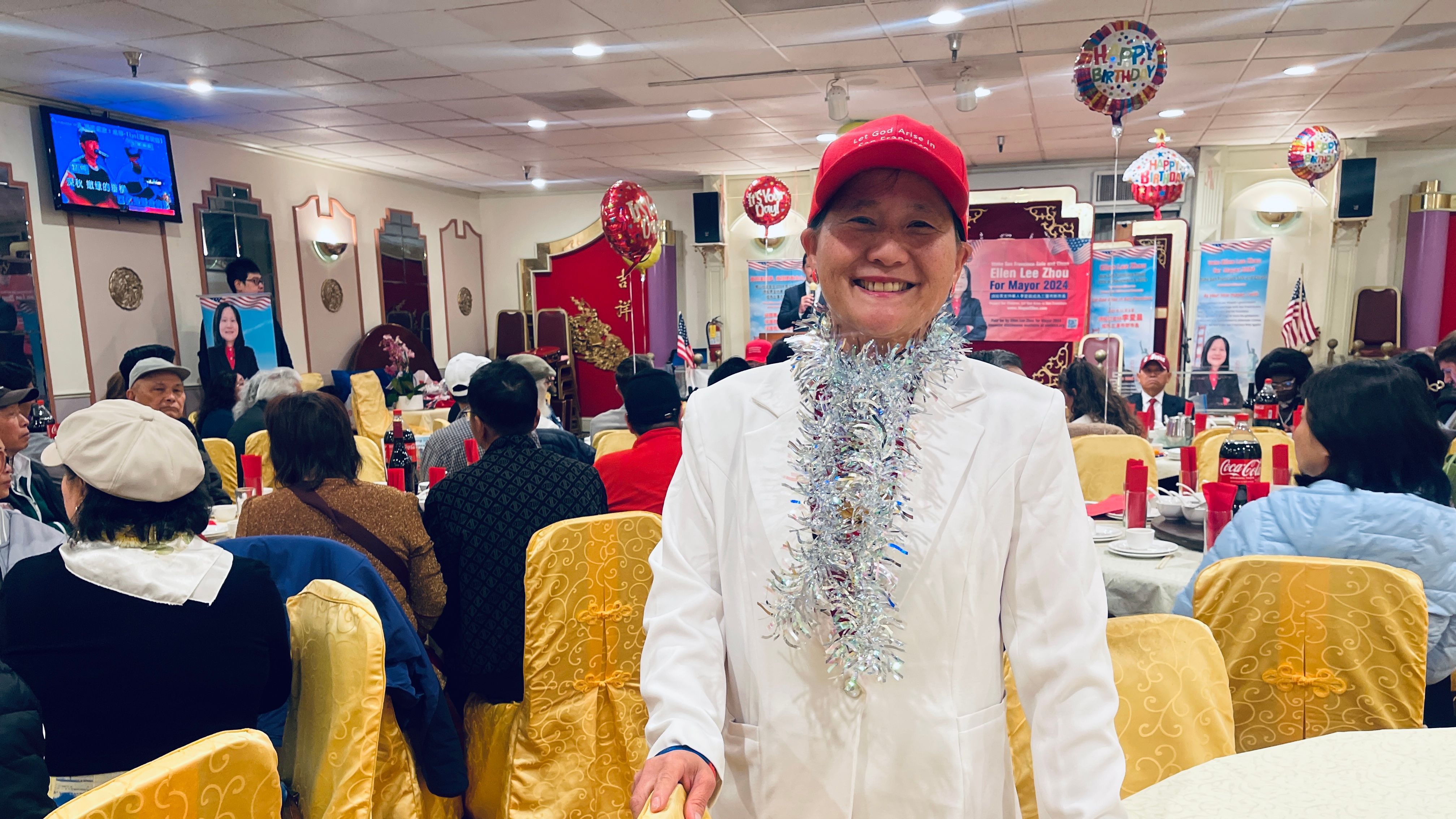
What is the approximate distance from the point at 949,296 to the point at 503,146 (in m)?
7.71

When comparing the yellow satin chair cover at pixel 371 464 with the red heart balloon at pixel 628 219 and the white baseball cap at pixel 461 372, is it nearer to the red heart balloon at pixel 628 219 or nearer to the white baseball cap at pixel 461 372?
the white baseball cap at pixel 461 372

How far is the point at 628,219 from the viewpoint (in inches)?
251

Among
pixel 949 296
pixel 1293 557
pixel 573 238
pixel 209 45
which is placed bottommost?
pixel 1293 557

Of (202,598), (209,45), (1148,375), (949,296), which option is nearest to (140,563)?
(202,598)

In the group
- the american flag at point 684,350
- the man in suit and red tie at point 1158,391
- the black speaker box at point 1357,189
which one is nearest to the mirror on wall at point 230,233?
the american flag at point 684,350

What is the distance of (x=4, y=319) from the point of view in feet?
18.9

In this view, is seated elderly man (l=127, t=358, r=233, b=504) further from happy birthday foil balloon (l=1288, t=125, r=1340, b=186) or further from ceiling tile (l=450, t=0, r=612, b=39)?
happy birthday foil balloon (l=1288, t=125, r=1340, b=186)

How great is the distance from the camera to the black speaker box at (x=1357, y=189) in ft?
27.9

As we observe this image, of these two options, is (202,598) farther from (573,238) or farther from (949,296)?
(573,238)

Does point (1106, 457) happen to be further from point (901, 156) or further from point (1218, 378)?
point (1218, 378)

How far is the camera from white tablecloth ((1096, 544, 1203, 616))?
238cm

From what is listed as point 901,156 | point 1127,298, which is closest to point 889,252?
point 901,156

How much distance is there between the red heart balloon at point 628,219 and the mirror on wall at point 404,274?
3989 millimetres

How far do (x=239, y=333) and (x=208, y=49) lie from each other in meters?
2.77
